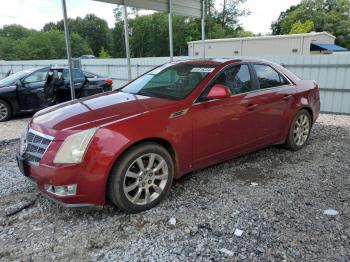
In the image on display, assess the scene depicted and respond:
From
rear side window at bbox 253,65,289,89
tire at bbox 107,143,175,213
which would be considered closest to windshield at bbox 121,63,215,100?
tire at bbox 107,143,175,213

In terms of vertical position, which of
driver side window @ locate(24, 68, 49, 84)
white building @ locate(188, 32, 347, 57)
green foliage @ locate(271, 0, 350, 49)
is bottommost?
driver side window @ locate(24, 68, 49, 84)

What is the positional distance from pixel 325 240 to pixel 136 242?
1.69m

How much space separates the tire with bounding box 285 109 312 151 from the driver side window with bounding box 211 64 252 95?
1252 millimetres

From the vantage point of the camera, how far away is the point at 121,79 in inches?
580

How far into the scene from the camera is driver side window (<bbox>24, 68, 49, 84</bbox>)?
905cm

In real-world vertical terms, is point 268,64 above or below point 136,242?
above

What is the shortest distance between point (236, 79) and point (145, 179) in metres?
1.88

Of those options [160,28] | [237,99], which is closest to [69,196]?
[237,99]

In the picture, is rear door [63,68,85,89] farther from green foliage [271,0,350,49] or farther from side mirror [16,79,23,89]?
green foliage [271,0,350,49]

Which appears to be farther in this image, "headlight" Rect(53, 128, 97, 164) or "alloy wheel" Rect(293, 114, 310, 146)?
"alloy wheel" Rect(293, 114, 310, 146)

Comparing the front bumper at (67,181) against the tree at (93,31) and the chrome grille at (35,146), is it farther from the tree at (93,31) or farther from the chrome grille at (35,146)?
the tree at (93,31)

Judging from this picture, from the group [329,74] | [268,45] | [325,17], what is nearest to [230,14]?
[325,17]

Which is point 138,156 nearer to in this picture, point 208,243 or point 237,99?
point 208,243

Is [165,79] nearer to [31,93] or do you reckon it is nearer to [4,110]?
[31,93]
